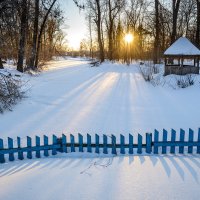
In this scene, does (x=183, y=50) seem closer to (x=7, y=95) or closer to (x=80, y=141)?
(x=7, y=95)

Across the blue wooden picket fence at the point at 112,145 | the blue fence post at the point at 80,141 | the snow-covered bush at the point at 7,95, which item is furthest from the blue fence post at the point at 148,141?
the snow-covered bush at the point at 7,95

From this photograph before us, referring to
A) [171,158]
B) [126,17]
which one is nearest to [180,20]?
[126,17]

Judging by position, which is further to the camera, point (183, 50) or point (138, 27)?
point (138, 27)

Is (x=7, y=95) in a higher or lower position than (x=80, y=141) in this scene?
higher

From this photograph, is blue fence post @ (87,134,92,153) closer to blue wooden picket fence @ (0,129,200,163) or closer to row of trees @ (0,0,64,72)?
blue wooden picket fence @ (0,129,200,163)

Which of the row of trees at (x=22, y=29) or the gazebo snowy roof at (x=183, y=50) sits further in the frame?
the gazebo snowy roof at (x=183, y=50)

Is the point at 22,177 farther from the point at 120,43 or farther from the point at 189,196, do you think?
the point at 120,43

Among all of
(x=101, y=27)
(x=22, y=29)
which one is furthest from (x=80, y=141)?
(x=101, y=27)

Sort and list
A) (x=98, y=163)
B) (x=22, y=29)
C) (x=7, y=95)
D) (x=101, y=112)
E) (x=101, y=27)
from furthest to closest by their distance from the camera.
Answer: (x=101, y=27) < (x=22, y=29) < (x=7, y=95) < (x=101, y=112) < (x=98, y=163)

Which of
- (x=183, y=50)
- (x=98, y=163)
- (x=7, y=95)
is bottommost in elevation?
(x=98, y=163)

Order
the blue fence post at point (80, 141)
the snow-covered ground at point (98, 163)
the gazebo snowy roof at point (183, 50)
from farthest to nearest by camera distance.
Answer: the gazebo snowy roof at point (183, 50)
the blue fence post at point (80, 141)
the snow-covered ground at point (98, 163)

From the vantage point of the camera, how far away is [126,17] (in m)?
49.4

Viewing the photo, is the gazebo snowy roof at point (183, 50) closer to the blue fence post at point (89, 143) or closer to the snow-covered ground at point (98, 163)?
the snow-covered ground at point (98, 163)

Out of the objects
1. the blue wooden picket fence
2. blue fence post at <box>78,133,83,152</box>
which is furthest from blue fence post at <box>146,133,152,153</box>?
blue fence post at <box>78,133,83,152</box>
